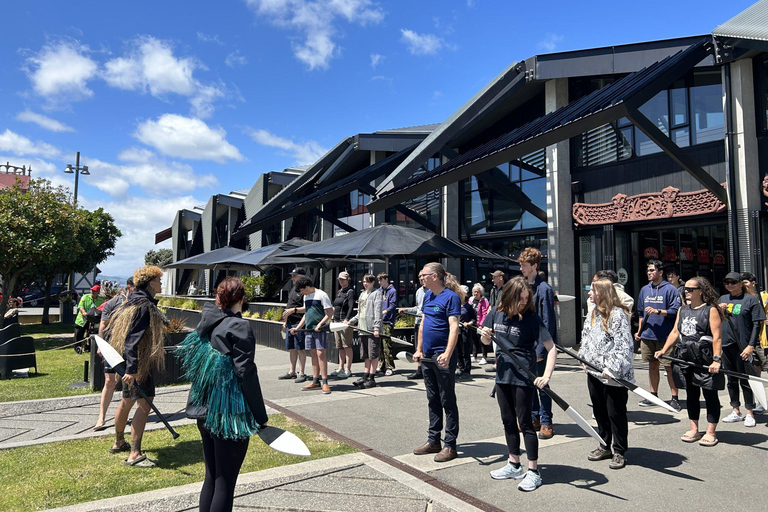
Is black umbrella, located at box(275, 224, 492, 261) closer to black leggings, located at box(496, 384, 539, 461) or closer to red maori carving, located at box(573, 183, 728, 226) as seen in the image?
red maori carving, located at box(573, 183, 728, 226)

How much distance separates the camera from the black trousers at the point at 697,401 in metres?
5.41

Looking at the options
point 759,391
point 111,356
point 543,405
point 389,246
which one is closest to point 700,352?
point 759,391

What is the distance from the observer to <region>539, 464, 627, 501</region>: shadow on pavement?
4.31 meters

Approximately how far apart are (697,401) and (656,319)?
1.96 meters

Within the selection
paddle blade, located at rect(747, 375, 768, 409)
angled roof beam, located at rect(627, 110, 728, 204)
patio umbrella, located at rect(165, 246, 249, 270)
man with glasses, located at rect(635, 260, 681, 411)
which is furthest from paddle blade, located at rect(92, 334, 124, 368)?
patio umbrella, located at rect(165, 246, 249, 270)

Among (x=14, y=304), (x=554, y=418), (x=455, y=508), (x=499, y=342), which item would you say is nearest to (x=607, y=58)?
(x=554, y=418)

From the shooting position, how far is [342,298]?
10258 mm

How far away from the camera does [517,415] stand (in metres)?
4.39

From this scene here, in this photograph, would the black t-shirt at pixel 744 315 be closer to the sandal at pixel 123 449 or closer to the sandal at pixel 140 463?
the sandal at pixel 140 463

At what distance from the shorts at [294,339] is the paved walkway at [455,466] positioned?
1448mm

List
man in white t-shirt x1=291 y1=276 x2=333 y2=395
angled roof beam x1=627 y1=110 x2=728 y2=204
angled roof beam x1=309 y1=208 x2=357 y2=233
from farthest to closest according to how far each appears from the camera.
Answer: angled roof beam x1=309 y1=208 x2=357 y2=233
angled roof beam x1=627 y1=110 x2=728 y2=204
man in white t-shirt x1=291 y1=276 x2=333 y2=395

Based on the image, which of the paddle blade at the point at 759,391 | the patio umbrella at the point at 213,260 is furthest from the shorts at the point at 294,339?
the patio umbrella at the point at 213,260

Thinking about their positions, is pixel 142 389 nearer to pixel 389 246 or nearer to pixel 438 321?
pixel 438 321

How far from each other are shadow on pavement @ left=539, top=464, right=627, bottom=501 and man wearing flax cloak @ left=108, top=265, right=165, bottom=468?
3487 mm
